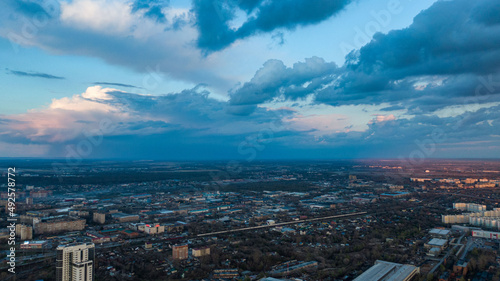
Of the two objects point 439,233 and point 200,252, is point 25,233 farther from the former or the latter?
point 439,233

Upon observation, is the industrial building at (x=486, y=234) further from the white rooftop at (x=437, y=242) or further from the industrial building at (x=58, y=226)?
the industrial building at (x=58, y=226)

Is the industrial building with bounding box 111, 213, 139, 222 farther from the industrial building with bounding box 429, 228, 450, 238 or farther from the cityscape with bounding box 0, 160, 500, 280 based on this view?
the industrial building with bounding box 429, 228, 450, 238

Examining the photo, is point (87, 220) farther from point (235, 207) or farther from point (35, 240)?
point (235, 207)

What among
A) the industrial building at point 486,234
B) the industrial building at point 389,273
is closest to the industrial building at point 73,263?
the industrial building at point 389,273

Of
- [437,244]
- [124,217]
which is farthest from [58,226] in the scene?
[437,244]

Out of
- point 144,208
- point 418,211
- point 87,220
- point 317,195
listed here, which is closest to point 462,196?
point 418,211
